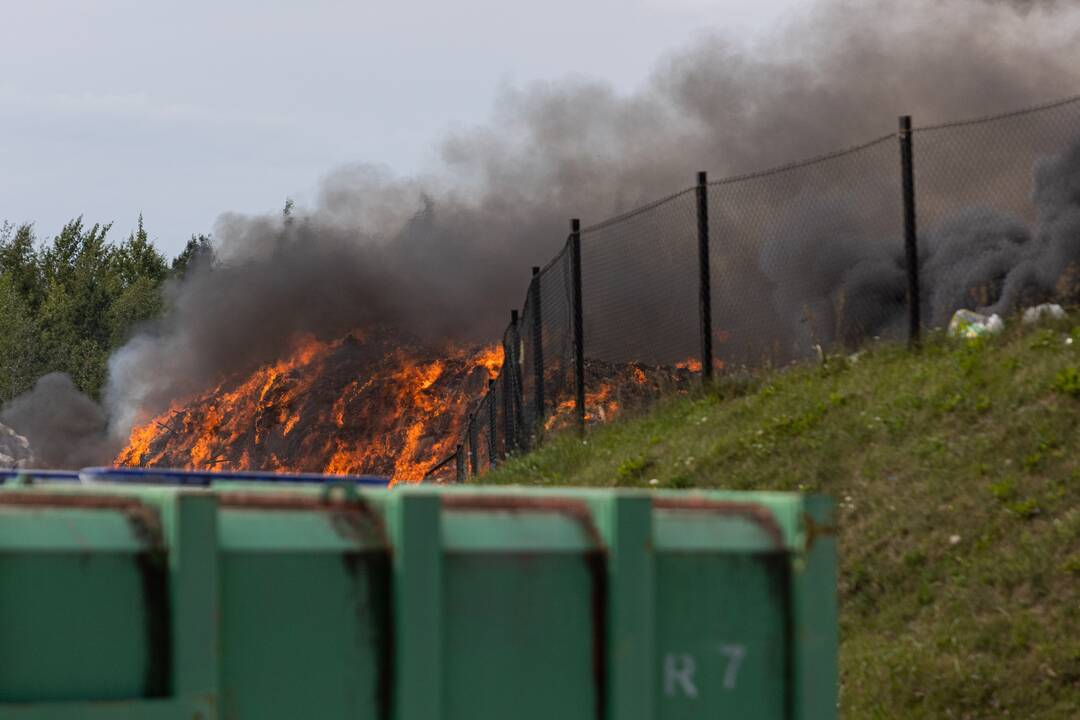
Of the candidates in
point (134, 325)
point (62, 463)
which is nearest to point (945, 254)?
point (62, 463)

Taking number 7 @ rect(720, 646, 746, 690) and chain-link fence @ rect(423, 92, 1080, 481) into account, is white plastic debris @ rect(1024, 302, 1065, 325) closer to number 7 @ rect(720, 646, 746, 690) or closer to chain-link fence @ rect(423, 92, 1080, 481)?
chain-link fence @ rect(423, 92, 1080, 481)

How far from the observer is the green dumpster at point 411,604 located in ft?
9.68

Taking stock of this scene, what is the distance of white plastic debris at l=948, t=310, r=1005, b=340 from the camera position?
1179cm

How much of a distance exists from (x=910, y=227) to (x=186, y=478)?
28.8 feet

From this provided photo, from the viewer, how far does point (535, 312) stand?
18.0 m

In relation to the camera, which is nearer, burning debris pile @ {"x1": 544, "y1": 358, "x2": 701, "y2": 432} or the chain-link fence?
the chain-link fence

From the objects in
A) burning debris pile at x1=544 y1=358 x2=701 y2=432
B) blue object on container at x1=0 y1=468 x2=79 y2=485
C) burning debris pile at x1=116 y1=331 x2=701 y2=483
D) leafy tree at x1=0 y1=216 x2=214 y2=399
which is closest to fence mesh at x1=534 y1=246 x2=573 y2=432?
burning debris pile at x1=544 y1=358 x2=701 y2=432

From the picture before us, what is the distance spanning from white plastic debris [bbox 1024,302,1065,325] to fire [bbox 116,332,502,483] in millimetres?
20228

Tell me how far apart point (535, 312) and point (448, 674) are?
586 inches

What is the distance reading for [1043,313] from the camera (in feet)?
37.6

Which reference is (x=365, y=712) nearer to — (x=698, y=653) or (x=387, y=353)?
(x=698, y=653)

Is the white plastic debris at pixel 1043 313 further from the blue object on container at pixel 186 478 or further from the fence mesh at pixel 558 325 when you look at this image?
the blue object on container at pixel 186 478

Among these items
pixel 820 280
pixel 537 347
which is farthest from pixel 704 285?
pixel 820 280

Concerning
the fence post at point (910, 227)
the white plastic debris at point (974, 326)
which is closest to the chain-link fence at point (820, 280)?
the fence post at point (910, 227)
